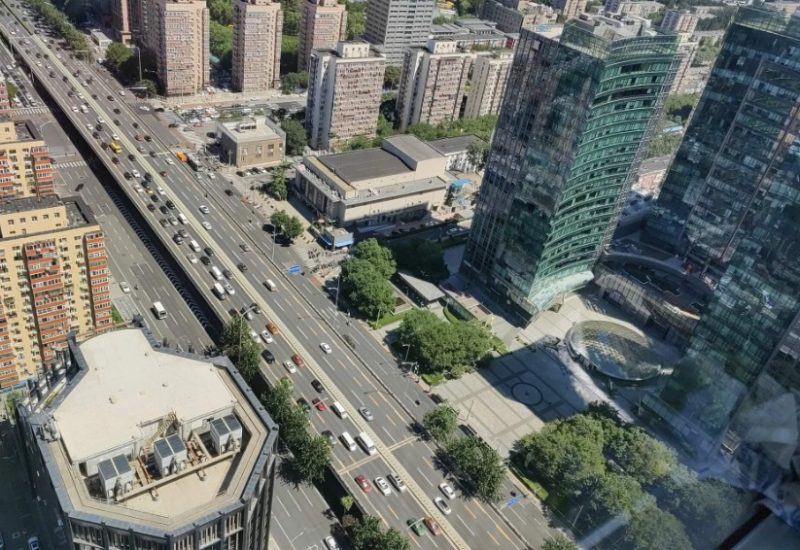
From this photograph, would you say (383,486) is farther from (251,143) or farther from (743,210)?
(251,143)

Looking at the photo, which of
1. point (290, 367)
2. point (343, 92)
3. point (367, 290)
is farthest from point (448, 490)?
point (343, 92)

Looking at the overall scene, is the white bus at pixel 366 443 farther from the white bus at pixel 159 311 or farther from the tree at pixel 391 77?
the tree at pixel 391 77

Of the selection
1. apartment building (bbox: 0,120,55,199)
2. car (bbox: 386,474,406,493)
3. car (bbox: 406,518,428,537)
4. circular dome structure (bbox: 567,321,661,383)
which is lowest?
car (bbox: 406,518,428,537)

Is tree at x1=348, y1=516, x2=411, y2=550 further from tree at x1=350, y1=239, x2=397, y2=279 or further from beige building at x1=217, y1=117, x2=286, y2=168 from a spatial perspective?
beige building at x1=217, y1=117, x2=286, y2=168

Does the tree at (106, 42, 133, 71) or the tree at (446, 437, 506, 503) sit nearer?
the tree at (446, 437, 506, 503)

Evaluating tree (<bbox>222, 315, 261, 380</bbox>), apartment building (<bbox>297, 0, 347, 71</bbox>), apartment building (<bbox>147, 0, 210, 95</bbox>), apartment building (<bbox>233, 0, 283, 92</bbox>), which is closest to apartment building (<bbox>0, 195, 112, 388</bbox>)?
tree (<bbox>222, 315, 261, 380</bbox>)

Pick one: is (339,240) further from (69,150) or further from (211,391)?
(211,391)

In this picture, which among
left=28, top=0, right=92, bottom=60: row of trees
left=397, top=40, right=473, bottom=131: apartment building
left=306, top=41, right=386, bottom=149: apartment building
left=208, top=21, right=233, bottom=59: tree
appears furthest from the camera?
left=208, top=21, right=233, bottom=59: tree

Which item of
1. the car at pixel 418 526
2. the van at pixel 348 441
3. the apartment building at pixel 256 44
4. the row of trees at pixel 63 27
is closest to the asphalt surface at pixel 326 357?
the car at pixel 418 526
